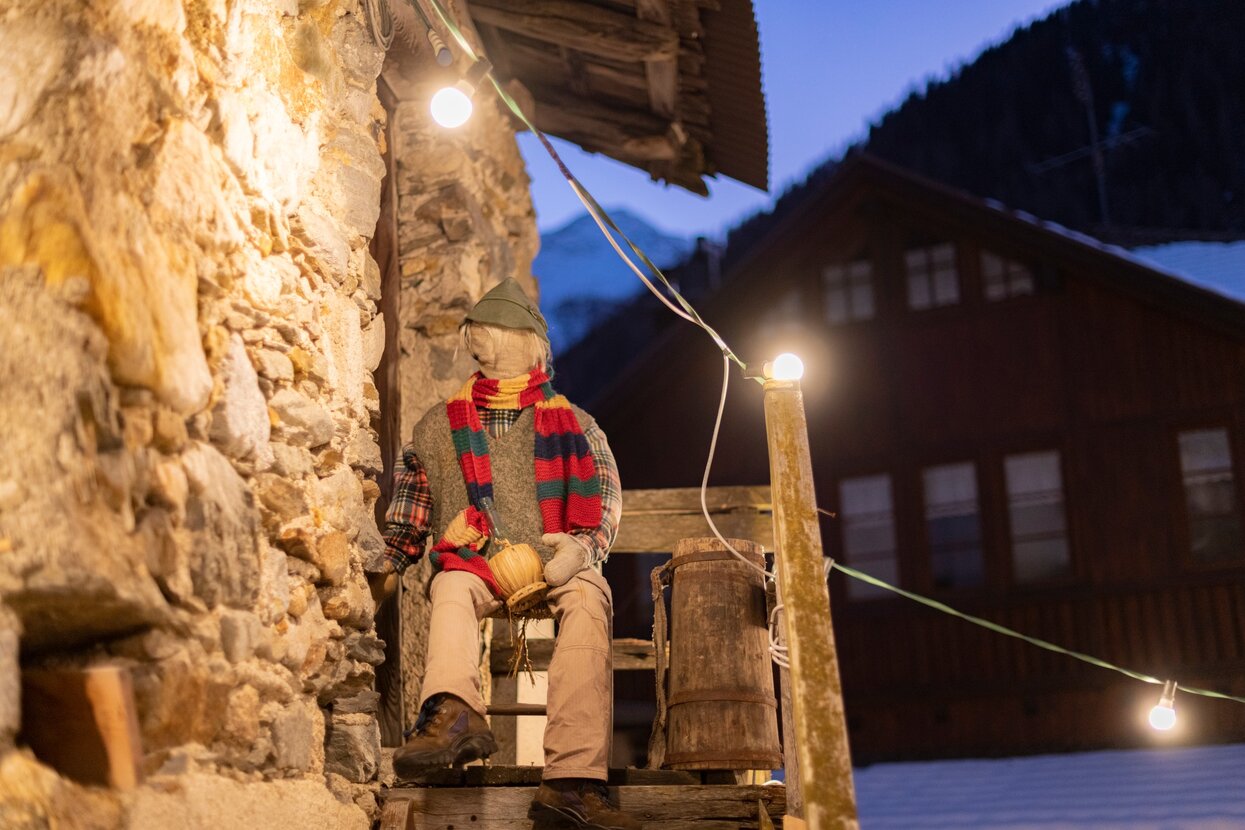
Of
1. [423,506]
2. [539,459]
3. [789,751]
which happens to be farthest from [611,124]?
[789,751]

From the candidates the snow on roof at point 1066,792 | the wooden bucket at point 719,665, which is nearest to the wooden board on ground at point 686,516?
the wooden bucket at point 719,665

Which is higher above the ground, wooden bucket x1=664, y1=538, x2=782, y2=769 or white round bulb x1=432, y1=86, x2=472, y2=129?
white round bulb x1=432, y1=86, x2=472, y2=129

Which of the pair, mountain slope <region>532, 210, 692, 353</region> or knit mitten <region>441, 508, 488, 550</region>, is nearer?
knit mitten <region>441, 508, 488, 550</region>

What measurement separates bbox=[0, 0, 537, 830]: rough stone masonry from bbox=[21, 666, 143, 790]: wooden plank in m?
0.06

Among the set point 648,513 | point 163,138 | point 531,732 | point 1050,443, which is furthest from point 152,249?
point 1050,443

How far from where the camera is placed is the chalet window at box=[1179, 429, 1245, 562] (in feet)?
44.2

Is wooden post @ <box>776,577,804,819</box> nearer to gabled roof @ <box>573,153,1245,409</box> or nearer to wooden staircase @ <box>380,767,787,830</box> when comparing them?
wooden staircase @ <box>380,767,787,830</box>

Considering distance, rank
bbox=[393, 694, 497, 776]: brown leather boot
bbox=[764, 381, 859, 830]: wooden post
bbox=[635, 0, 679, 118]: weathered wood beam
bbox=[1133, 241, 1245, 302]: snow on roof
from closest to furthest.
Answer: bbox=[764, 381, 859, 830]: wooden post → bbox=[393, 694, 497, 776]: brown leather boot → bbox=[635, 0, 679, 118]: weathered wood beam → bbox=[1133, 241, 1245, 302]: snow on roof

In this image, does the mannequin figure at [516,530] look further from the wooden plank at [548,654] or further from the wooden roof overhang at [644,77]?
the wooden roof overhang at [644,77]

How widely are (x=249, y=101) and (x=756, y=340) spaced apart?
12.3m

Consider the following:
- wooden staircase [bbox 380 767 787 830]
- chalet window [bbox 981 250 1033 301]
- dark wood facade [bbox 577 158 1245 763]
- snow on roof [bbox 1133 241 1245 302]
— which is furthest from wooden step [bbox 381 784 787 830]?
snow on roof [bbox 1133 241 1245 302]

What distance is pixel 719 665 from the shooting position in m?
4.61

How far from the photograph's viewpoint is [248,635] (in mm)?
3289

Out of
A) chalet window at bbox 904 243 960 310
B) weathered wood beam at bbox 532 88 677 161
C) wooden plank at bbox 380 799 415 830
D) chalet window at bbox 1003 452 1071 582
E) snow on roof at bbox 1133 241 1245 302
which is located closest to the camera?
wooden plank at bbox 380 799 415 830
